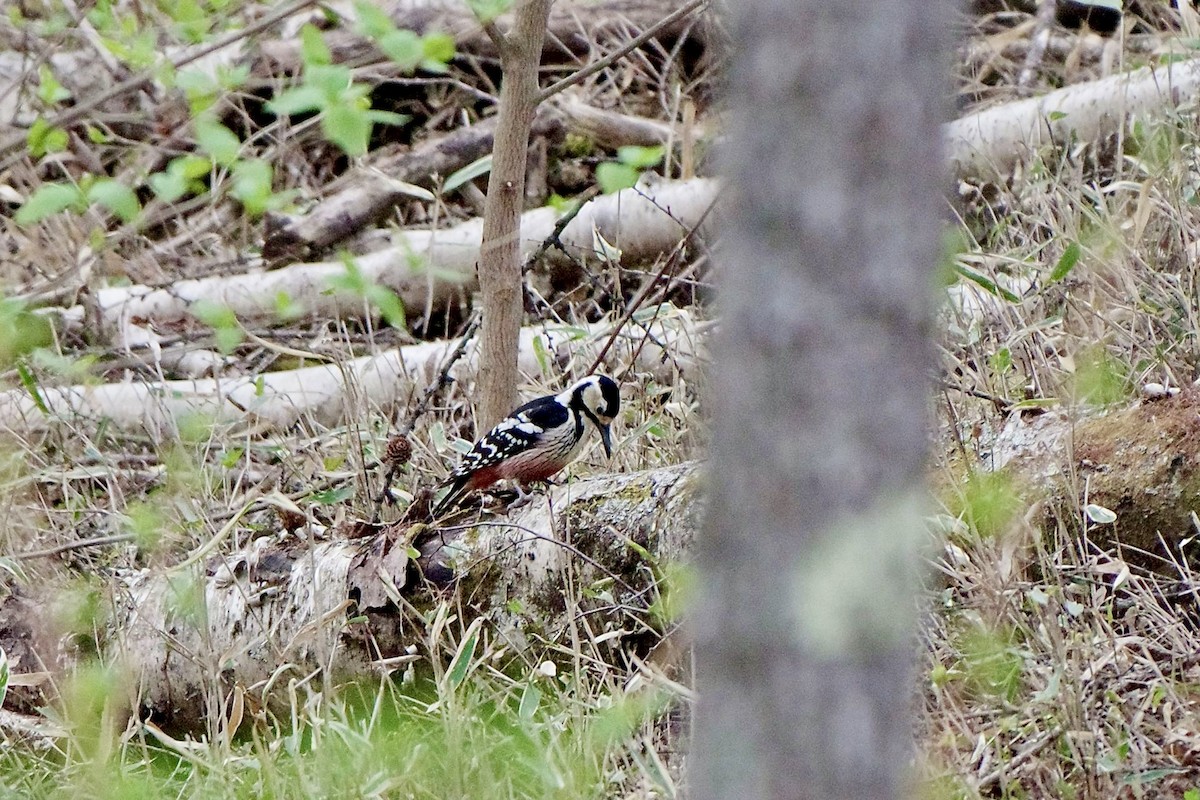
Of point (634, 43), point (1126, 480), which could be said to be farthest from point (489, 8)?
point (1126, 480)

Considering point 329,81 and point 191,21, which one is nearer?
point 329,81

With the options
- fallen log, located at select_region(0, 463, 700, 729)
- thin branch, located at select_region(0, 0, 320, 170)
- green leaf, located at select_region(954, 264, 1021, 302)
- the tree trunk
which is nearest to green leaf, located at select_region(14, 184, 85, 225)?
thin branch, located at select_region(0, 0, 320, 170)

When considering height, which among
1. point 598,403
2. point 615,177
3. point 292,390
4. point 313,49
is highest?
point 313,49

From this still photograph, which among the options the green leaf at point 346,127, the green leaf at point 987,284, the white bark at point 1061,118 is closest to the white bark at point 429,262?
the white bark at point 1061,118

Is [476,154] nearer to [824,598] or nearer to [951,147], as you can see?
[951,147]

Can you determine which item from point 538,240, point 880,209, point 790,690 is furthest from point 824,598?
point 538,240

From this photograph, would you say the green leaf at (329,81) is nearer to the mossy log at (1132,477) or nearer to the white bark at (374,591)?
the white bark at (374,591)

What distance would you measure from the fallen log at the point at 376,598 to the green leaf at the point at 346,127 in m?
1.56

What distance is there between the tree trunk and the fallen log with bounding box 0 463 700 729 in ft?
2.97

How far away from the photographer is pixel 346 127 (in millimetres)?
2307

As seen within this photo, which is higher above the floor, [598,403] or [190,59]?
[190,59]

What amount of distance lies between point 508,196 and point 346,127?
2323mm

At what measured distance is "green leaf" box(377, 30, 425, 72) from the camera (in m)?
2.30

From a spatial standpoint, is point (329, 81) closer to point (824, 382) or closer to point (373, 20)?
point (373, 20)
